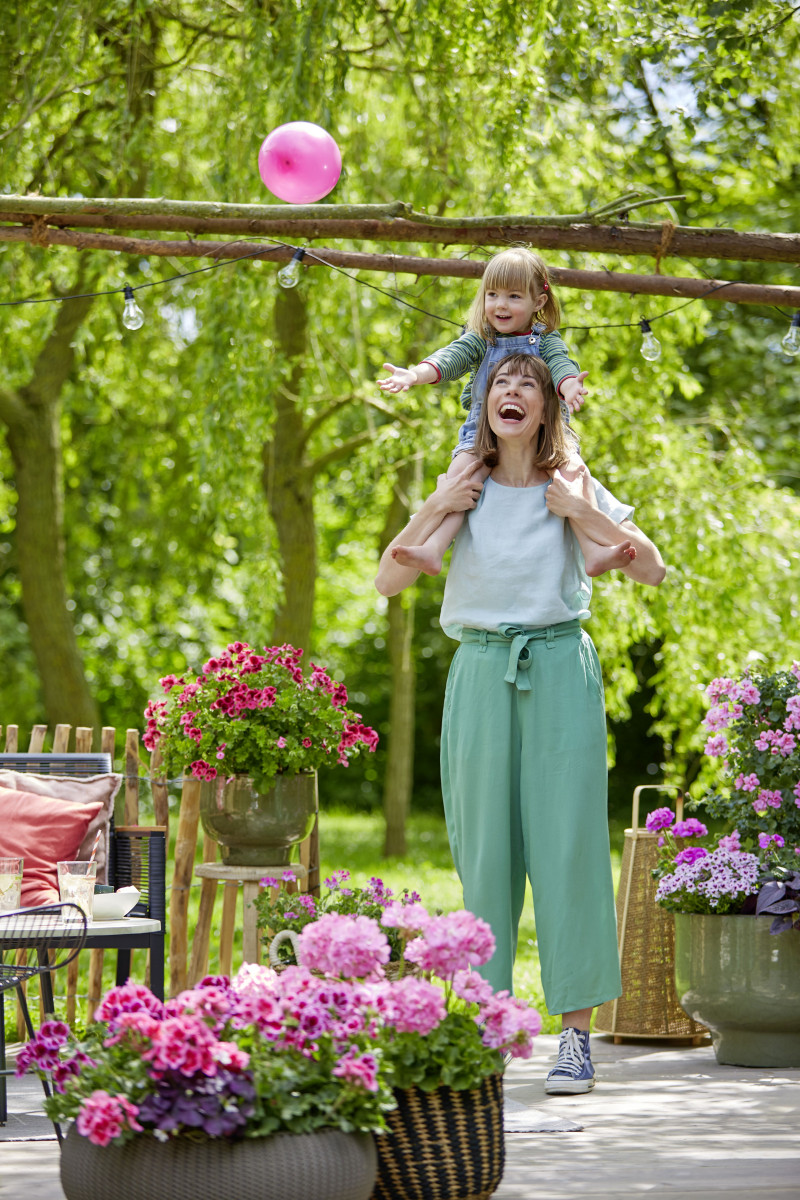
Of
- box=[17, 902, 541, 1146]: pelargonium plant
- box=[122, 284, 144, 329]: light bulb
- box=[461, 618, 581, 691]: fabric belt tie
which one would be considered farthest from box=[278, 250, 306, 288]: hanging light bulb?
box=[17, 902, 541, 1146]: pelargonium plant

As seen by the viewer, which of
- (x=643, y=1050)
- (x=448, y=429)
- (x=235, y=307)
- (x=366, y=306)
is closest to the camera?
(x=643, y=1050)

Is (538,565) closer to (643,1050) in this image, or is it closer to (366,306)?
(643,1050)

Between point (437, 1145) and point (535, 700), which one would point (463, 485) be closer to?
point (535, 700)

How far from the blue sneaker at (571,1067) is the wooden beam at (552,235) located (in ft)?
7.01

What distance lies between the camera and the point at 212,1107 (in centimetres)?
188

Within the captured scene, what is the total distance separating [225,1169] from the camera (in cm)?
190

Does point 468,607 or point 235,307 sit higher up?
point 235,307

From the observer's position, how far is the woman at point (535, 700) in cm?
312

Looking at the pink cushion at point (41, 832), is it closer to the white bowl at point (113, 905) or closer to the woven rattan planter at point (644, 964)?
the white bowl at point (113, 905)

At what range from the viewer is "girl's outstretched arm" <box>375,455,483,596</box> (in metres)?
3.10

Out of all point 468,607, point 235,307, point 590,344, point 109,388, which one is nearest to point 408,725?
point 109,388

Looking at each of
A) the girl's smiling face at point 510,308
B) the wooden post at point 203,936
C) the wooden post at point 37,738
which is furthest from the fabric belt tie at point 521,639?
the wooden post at point 37,738

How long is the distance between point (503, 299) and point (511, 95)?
10.2 feet

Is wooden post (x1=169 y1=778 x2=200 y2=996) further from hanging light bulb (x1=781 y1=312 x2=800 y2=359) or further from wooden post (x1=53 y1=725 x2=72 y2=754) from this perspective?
hanging light bulb (x1=781 y1=312 x2=800 y2=359)
